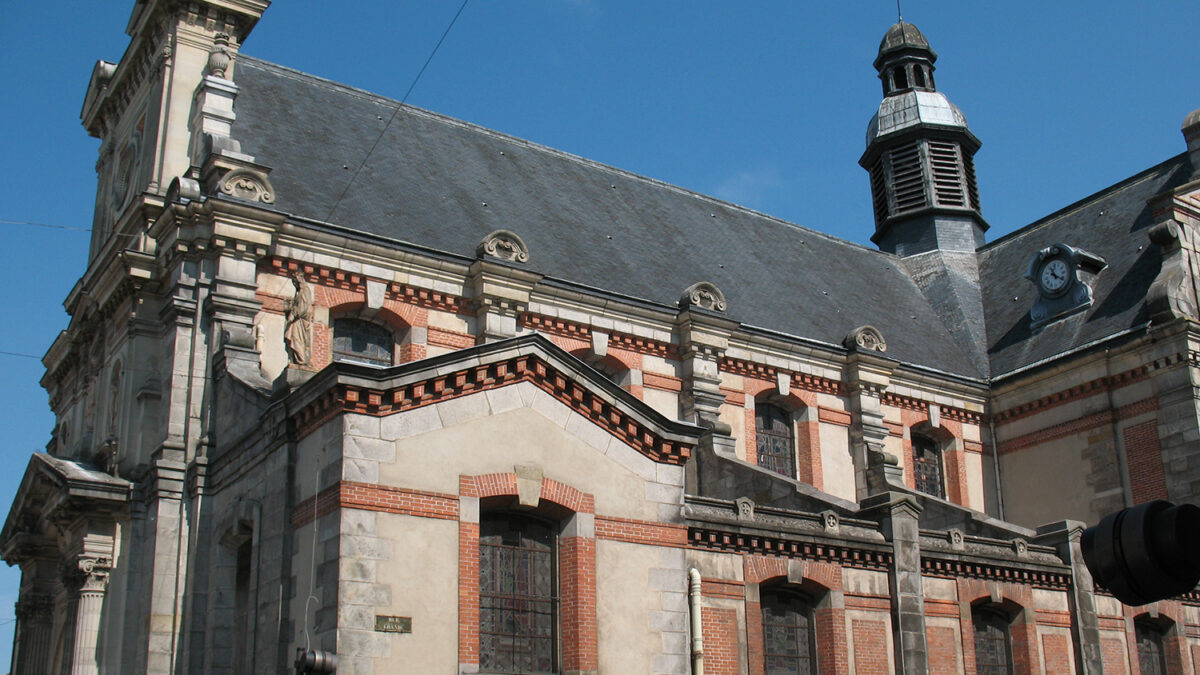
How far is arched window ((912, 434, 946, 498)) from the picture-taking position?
28438 mm

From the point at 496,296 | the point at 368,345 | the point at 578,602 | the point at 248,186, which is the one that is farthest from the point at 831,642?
the point at 248,186

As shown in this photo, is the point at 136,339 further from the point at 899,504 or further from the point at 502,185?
the point at 899,504

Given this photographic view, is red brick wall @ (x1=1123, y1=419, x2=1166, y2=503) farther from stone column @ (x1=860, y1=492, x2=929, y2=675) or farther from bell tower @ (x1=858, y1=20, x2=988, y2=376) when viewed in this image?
bell tower @ (x1=858, y1=20, x2=988, y2=376)

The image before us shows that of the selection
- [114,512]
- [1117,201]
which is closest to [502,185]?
[114,512]

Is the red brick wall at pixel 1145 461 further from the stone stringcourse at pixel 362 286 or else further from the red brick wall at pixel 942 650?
the stone stringcourse at pixel 362 286

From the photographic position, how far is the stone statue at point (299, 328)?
1700 cm

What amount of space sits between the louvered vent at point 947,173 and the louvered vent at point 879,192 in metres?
1.60

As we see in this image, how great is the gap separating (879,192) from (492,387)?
2638 centimetres

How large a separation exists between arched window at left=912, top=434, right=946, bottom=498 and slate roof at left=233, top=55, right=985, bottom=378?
2050 millimetres

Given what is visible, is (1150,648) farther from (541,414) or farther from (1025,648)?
(541,414)

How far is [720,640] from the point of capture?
17.5 meters

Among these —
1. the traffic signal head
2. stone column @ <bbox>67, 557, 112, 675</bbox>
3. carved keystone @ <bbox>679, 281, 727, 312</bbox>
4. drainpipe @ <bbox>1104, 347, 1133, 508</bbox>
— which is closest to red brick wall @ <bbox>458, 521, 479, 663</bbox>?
stone column @ <bbox>67, 557, 112, 675</bbox>

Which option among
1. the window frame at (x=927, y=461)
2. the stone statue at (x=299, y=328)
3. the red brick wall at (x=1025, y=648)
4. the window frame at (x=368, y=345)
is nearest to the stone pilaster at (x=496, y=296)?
the window frame at (x=368, y=345)

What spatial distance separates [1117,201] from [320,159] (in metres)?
21.2
